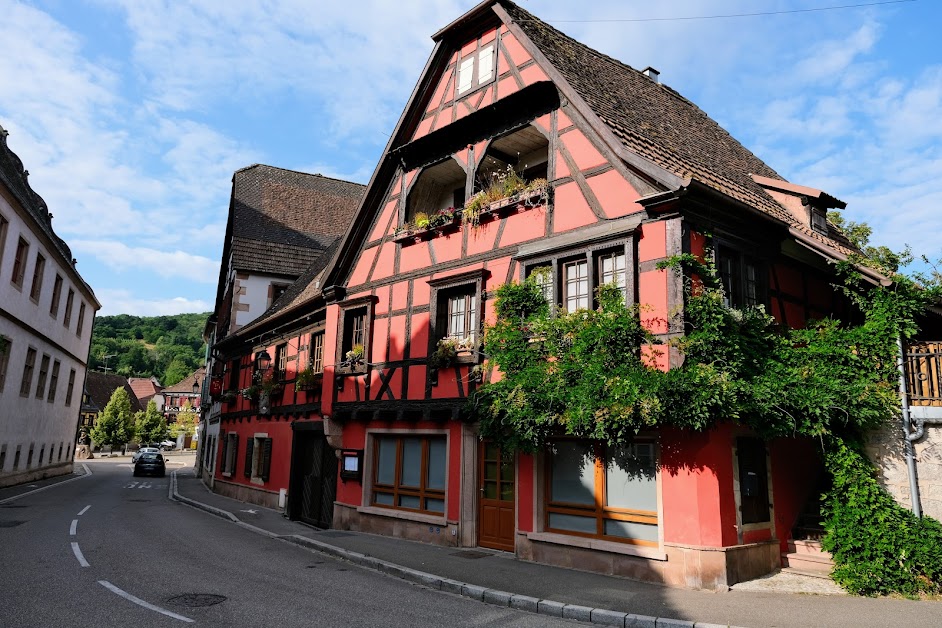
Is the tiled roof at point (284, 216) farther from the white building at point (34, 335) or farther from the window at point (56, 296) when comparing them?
the window at point (56, 296)

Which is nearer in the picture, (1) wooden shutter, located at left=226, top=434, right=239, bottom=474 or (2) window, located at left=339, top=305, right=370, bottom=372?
(2) window, located at left=339, top=305, right=370, bottom=372

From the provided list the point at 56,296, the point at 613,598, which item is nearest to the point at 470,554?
the point at 613,598

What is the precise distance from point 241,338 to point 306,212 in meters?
8.11

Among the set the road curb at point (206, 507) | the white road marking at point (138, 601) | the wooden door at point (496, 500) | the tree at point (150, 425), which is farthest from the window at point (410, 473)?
the tree at point (150, 425)

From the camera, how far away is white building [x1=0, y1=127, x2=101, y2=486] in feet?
72.5

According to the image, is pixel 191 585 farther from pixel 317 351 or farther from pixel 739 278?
pixel 317 351

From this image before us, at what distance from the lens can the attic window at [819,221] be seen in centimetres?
1377

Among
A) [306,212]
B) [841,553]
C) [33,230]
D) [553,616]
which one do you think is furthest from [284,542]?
[306,212]

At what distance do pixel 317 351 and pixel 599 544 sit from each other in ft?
36.0

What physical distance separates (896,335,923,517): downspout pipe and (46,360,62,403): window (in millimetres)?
30788

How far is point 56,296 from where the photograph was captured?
2825cm

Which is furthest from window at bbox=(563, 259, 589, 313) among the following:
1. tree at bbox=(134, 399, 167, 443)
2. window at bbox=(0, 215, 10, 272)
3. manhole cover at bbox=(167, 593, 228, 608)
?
tree at bbox=(134, 399, 167, 443)

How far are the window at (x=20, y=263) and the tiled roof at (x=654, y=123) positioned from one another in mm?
19240

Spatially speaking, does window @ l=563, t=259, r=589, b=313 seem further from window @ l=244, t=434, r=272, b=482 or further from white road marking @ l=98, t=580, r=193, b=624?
window @ l=244, t=434, r=272, b=482
